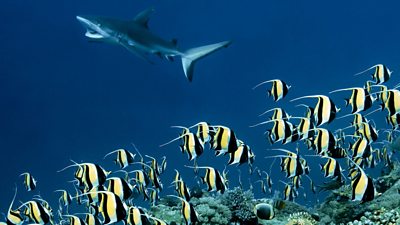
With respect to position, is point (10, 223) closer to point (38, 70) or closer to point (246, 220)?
point (246, 220)

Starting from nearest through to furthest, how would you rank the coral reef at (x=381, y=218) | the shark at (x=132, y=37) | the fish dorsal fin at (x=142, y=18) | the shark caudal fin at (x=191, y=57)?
the coral reef at (x=381, y=218) → the shark caudal fin at (x=191, y=57) → the shark at (x=132, y=37) → the fish dorsal fin at (x=142, y=18)

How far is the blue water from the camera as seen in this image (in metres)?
68.2

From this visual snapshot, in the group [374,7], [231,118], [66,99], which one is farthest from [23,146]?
[374,7]

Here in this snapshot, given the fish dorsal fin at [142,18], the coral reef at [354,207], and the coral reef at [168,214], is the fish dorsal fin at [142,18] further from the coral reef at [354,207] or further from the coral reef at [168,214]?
the coral reef at [354,207]

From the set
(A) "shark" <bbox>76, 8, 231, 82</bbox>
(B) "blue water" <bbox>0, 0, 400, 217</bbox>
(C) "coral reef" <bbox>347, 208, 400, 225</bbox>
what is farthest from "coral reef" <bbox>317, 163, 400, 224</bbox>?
(B) "blue water" <bbox>0, 0, 400, 217</bbox>

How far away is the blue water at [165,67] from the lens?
6819 cm

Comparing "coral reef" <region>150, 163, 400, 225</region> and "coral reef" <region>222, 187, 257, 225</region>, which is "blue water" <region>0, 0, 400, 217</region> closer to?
"coral reef" <region>150, 163, 400, 225</region>

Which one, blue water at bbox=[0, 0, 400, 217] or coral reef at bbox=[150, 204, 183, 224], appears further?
blue water at bbox=[0, 0, 400, 217]

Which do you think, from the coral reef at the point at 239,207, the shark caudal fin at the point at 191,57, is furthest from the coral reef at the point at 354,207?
the shark caudal fin at the point at 191,57

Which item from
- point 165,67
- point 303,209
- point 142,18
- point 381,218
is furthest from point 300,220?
point 165,67

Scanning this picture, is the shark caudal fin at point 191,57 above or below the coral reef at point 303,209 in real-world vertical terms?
above

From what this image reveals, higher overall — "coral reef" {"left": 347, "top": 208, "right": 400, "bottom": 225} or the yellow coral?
"coral reef" {"left": 347, "top": 208, "right": 400, "bottom": 225}

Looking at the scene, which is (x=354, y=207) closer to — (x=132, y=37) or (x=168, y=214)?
(x=168, y=214)

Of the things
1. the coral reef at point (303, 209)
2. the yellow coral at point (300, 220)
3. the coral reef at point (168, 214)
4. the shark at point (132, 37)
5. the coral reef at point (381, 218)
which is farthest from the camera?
the shark at point (132, 37)
